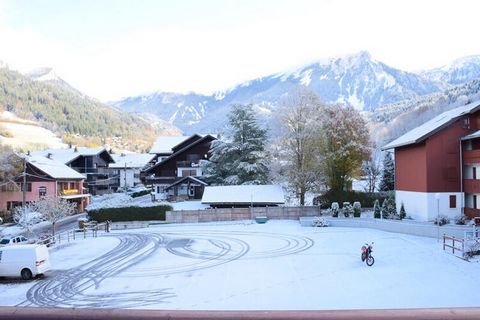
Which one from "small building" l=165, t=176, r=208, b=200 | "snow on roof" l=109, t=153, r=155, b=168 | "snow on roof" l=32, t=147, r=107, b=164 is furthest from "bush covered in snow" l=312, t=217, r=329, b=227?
"snow on roof" l=109, t=153, r=155, b=168

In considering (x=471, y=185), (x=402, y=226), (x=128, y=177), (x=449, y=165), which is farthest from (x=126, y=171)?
(x=471, y=185)

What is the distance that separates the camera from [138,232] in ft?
146

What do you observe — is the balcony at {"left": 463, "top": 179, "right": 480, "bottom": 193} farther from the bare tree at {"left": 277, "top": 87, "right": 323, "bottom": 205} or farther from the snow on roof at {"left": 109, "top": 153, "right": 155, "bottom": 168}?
the snow on roof at {"left": 109, "top": 153, "right": 155, "bottom": 168}

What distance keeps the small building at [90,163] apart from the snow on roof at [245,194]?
39.8m

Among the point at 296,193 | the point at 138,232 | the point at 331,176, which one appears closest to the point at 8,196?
the point at 138,232

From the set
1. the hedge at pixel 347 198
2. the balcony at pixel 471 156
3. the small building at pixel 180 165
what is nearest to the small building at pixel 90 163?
the small building at pixel 180 165

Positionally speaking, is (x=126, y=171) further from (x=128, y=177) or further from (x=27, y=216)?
(x=27, y=216)

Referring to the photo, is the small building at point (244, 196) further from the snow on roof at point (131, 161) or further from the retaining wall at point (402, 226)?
the snow on roof at point (131, 161)

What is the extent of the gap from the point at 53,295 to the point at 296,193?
36.0 m

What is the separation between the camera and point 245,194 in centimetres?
5166

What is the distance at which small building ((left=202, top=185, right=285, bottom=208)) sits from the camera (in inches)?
1999

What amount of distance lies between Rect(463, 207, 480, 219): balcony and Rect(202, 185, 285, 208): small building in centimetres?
1940

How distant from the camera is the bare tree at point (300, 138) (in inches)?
2044

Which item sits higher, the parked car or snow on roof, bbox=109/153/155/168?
snow on roof, bbox=109/153/155/168
